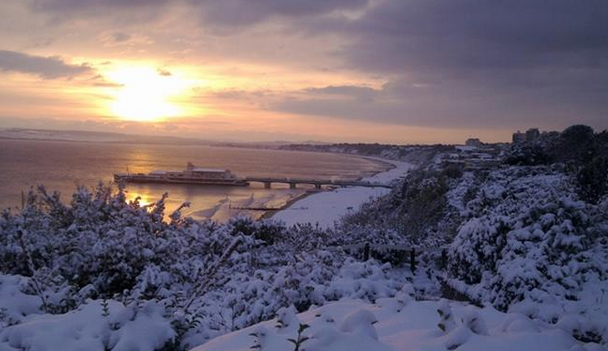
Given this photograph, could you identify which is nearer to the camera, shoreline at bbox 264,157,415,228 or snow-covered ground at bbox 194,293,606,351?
snow-covered ground at bbox 194,293,606,351

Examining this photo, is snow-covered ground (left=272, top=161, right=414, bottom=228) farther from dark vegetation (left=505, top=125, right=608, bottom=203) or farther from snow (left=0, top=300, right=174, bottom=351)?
snow (left=0, top=300, right=174, bottom=351)

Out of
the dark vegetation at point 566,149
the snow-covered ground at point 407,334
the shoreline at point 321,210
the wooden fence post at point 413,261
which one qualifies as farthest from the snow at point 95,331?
the shoreline at point 321,210

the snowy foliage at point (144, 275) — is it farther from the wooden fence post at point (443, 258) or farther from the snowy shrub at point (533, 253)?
the wooden fence post at point (443, 258)

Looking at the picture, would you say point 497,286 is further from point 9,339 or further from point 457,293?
point 9,339

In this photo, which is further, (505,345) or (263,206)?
(263,206)

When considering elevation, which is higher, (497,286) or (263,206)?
(497,286)

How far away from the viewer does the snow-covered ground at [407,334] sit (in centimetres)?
290

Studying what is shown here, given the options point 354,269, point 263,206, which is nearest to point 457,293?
point 354,269

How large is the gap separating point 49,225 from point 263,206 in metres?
32.6

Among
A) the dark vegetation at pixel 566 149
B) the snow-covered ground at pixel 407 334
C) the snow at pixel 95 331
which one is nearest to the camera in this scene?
the snow-covered ground at pixel 407 334

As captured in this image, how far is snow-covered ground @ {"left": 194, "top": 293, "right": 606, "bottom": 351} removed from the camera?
2.90 meters

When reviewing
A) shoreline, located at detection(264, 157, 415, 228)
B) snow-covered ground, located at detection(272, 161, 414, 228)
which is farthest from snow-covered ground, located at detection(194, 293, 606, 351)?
snow-covered ground, located at detection(272, 161, 414, 228)

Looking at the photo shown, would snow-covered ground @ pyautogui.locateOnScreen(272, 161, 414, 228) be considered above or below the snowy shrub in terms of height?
below

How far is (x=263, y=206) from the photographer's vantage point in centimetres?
4206
